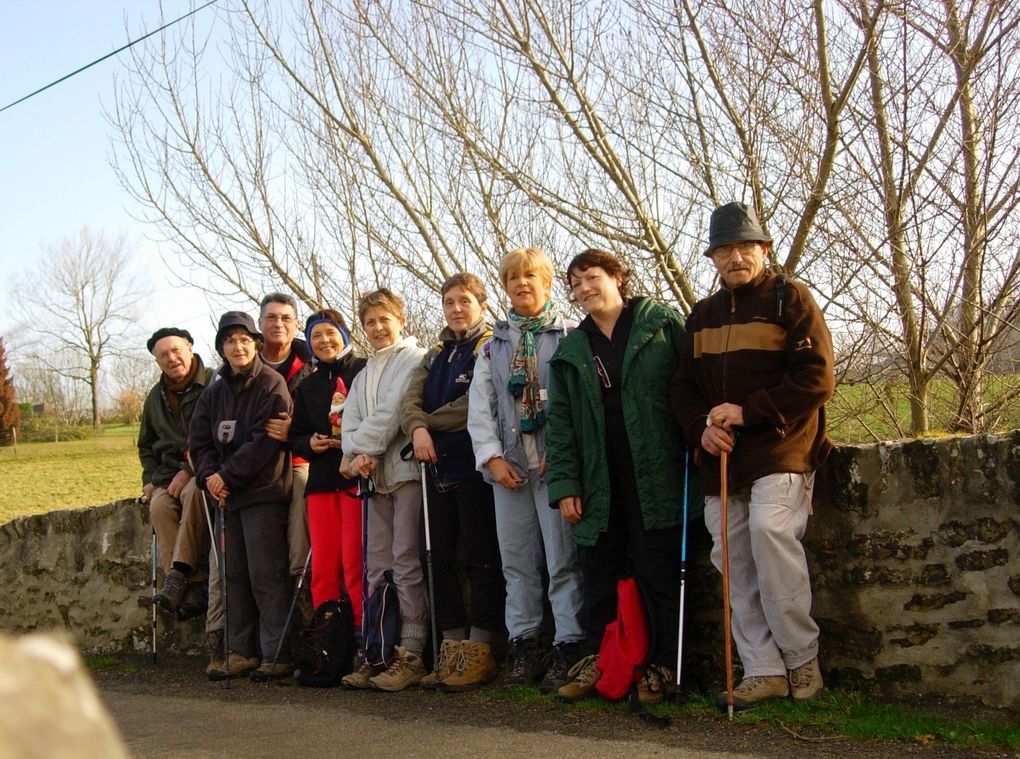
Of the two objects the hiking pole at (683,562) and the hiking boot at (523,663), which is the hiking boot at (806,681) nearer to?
the hiking pole at (683,562)

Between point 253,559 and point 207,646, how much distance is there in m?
0.99

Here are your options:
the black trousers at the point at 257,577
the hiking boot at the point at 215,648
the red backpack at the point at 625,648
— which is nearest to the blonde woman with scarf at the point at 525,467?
the red backpack at the point at 625,648

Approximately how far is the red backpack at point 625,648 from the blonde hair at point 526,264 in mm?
1607

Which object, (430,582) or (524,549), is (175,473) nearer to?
(430,582)

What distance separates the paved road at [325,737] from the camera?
4238mm

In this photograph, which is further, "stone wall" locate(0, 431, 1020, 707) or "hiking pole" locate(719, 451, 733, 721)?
"hiking pole" locate(719, 451, 733, 721)

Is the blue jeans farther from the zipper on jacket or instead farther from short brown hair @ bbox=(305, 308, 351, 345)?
short brown hair @ bbox=(305, 308, 351, 345)

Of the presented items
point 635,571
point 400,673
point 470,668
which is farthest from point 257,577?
point 635,571

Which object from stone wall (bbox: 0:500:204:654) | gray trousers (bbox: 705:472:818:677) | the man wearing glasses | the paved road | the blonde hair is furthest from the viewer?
stone wall (bbox: 0:500:204:654)

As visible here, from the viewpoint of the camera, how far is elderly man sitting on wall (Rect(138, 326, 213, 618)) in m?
7.03

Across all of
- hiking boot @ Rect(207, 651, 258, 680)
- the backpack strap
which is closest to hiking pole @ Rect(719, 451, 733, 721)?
the backpack strap

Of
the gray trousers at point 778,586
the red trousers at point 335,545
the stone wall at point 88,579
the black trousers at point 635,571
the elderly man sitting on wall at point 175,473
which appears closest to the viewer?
the gray trousers at point 778,586

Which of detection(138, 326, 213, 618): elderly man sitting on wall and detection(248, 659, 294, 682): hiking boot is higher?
detection(138, 326, 213, 618): elderly man sitting on wall

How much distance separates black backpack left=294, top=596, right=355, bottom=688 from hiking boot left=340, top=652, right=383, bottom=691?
0.51 ft
